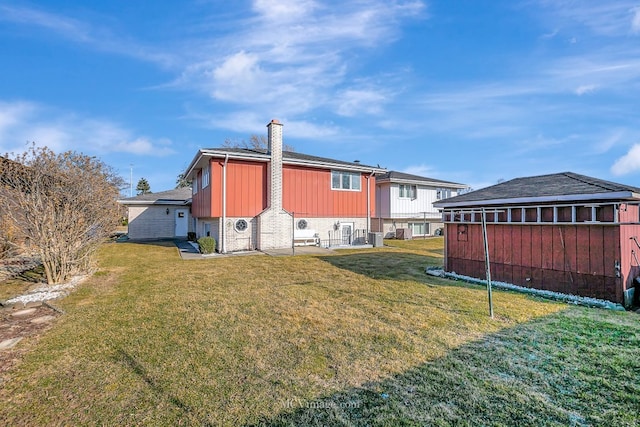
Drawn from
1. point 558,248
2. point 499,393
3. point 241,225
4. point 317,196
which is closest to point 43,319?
point 499,393

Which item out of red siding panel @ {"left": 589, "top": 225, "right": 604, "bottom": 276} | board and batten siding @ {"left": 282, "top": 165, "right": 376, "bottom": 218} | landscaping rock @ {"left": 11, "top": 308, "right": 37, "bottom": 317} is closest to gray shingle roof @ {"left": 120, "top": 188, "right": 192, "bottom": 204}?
board and batten siding @ {"left": 282, "top": 165, "right": 376, "bottom": 218}

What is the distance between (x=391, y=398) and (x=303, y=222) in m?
13.3

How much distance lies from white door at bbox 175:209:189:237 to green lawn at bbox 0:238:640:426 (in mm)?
18343

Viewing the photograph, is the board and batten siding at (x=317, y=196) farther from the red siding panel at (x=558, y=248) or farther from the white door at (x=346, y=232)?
the red siding panel at (x=558, y=248)

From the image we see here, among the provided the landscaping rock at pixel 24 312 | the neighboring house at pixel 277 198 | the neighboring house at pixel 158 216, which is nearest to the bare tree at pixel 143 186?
the neighboring house at pixel 158 216

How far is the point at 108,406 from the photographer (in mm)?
2611

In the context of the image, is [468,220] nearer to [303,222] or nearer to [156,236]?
[303,222]

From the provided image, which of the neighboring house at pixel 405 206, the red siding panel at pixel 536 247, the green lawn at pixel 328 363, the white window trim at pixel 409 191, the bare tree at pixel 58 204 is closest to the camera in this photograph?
the green lawn at pixel 328 363

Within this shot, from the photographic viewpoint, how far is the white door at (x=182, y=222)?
23.4 meters

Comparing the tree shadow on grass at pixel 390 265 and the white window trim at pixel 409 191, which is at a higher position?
the white window trim at pixel 409 191

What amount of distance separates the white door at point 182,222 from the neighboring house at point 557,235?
2122 centimetres

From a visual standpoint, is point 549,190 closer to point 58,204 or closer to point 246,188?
point 246,188

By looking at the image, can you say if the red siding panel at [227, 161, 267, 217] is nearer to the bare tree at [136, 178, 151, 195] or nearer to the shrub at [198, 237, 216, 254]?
the shrub at [198, 237, 216, 254]

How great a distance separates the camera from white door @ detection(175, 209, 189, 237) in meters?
23.4
